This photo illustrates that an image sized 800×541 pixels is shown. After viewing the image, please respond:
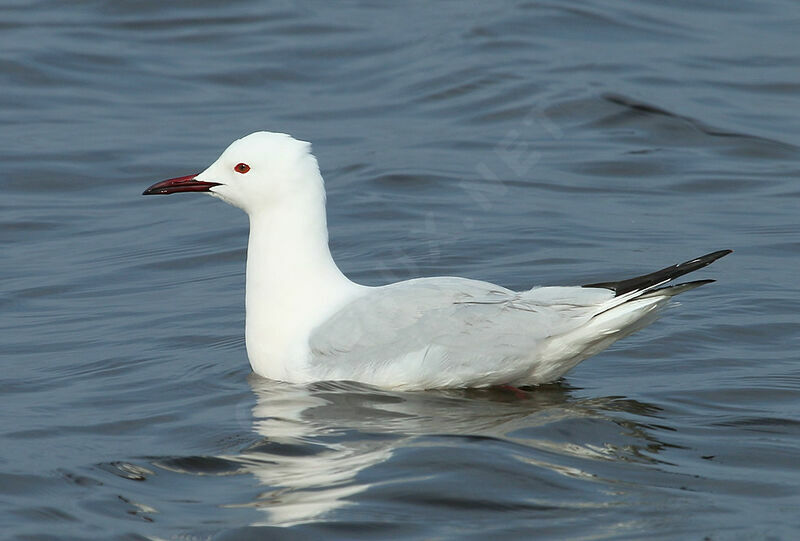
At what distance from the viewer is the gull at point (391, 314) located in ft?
21.8

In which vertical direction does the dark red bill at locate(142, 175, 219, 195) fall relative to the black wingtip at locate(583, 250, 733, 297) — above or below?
above

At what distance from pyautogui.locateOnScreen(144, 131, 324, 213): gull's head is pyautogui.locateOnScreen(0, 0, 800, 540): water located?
3.25 feet

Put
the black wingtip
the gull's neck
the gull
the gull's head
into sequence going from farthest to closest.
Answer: the gull's head < the gull's neck < the gull < the black wingtip

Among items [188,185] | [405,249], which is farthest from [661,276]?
[405,249]

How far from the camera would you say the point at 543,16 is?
16.7m

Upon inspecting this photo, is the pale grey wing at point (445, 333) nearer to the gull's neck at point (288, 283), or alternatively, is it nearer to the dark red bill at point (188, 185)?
the gull's neck at point (288, 283)

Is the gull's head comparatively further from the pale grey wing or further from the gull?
the pale grey wing

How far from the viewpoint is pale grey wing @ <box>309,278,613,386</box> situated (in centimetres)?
666

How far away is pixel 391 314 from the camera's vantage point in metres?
6.71

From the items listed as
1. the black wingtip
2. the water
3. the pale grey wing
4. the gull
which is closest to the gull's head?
the gull

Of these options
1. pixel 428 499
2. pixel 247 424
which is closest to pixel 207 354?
pixel 247 424

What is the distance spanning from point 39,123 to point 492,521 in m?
9.48

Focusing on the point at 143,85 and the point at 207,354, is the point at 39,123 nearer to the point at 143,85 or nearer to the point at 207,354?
the point at 143,85

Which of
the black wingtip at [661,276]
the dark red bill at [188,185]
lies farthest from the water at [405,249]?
the dark red bill at [188,185]
